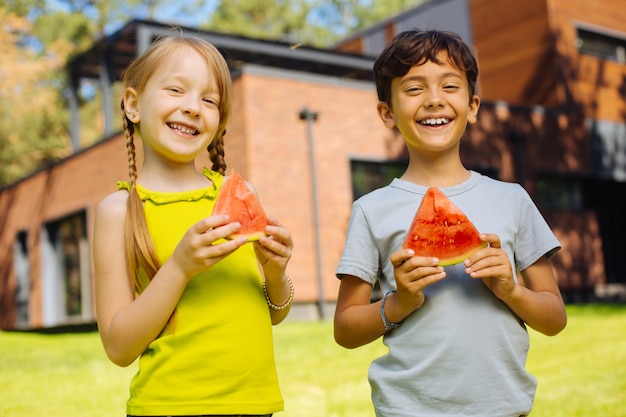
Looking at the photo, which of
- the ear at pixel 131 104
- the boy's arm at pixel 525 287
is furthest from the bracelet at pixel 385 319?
the ear at pixel 131 104

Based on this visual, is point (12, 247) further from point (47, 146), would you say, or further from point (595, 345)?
point (595, 345)

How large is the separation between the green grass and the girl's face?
3.65 metres

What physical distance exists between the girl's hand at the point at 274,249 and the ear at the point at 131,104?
0.67 meters

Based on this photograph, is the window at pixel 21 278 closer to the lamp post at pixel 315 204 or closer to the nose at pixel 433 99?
the lamp post at pixel 315 204

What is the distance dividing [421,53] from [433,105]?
0.19 meters

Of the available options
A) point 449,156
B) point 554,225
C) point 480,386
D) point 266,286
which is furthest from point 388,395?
point 554,225

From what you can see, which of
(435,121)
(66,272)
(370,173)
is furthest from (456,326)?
(66,272)

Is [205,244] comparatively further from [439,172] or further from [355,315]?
[439,172]

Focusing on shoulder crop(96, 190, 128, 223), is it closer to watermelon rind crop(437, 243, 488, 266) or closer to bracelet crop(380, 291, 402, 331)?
bracelet crop(380, 291, 402, 331)

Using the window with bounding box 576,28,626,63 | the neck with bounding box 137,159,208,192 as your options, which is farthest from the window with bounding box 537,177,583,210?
the neck with bounding box 137,159,208,192

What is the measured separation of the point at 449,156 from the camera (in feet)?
8.59

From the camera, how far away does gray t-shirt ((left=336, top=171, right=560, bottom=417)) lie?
7.68 ft

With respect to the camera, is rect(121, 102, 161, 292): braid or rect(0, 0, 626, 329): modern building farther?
rect(0, 0, 626, 329): modern building

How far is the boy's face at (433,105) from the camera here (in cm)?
254
